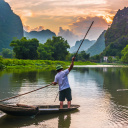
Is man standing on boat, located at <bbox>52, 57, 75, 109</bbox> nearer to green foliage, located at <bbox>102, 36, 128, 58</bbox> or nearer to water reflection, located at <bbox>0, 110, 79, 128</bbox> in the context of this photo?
water reflection, located at <bbox>0, 110, 79, 128</bbox>

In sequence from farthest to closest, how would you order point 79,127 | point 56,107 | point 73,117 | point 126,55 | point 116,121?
point 126,55 → point 56,107 → point 73,117 → point 116,121 → point 79,127

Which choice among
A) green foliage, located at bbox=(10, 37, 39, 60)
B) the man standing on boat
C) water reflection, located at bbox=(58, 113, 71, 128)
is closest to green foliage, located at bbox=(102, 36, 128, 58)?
green foliage, located at bbox=(10, 37, 39, 60)

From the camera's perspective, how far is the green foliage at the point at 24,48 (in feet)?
284

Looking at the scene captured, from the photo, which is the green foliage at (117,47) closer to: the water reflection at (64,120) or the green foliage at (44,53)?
the green foliage at (44,53)

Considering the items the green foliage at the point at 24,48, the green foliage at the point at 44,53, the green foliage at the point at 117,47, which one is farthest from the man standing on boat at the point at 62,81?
the green foliage at the point at 117,47

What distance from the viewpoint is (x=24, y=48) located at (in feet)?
286

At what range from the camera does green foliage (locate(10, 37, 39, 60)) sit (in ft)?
284

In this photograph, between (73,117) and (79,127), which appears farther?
(73,117)

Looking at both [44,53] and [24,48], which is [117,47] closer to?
[44,53]

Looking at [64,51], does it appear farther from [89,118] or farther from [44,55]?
[89,118]

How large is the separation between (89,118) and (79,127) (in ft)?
4.09

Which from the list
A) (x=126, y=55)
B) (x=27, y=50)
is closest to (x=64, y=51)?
(x=126, y=55)

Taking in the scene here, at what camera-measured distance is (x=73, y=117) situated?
986 centimetres

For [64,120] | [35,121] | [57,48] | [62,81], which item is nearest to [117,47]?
[57,48]
